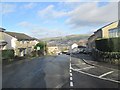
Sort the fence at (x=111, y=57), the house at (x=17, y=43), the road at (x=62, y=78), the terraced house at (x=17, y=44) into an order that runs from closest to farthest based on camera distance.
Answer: the road at (x=62, y=78), the fence at (x=111, y=57), the terraced house at (x=17, y=44), the house at (x=17, y=43)

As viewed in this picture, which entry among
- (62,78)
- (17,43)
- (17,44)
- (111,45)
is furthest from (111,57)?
(17,43)

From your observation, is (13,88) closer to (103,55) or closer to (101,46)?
(103,55)

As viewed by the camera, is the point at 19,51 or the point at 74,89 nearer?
the point at 74,89

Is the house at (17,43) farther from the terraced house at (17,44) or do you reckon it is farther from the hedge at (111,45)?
the hedge at (111,45)

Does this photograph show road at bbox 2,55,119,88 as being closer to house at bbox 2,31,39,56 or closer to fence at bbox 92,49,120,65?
fence at bbox 92,49,120,65

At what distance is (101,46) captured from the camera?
120ft

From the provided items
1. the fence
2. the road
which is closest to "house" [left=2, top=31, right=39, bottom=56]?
the fence

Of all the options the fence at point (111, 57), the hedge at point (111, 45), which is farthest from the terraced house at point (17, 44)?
the fence at point (111, 57)

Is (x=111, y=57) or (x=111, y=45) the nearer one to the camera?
(x=111, y=57)

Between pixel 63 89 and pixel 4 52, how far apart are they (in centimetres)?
3498

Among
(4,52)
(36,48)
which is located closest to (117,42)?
(4,52)

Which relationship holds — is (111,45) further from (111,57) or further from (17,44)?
(17,44)

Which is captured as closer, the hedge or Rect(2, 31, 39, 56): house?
the hedge

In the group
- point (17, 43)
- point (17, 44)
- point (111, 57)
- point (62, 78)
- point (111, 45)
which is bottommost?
point (62, 78)
